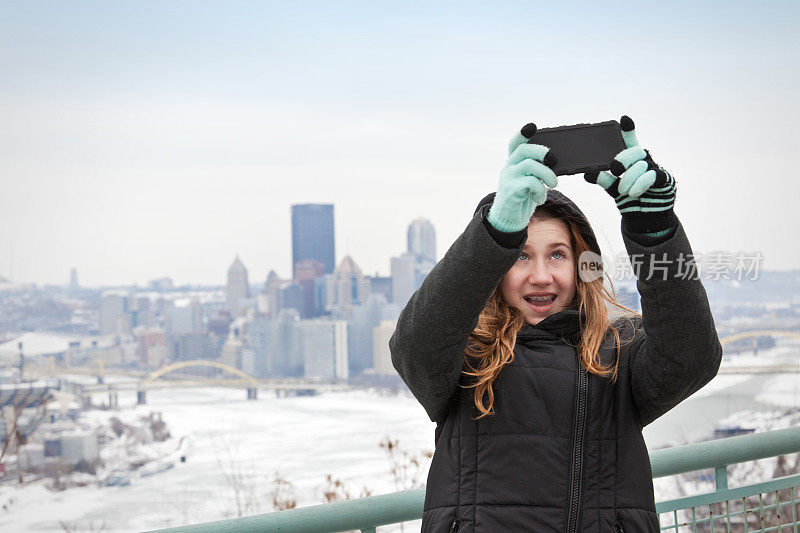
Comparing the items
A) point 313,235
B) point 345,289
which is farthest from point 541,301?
point 313,235

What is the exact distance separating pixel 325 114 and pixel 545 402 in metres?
14.3

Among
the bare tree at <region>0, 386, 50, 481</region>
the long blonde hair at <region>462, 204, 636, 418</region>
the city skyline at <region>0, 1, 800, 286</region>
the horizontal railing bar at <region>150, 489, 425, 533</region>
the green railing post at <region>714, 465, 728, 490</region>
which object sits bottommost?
the bare tree at <region>0, 386, 50, 481</region>

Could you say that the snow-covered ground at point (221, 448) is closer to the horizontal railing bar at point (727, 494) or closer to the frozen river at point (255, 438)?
the frozen river at point (255, 438)

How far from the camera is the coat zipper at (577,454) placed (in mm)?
922

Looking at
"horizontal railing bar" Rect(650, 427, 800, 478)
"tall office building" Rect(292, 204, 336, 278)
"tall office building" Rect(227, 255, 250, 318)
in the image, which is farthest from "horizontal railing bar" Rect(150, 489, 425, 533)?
"tall office building" Rect(292, 204, 336, 278)

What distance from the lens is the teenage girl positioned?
88 cm

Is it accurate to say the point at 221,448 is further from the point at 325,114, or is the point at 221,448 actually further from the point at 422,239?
the point at 325,114

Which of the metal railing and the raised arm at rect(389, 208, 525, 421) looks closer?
the raised arm at rect(389, 208, 525, 421)

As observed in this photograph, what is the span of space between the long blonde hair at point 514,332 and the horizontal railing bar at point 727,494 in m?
0.39

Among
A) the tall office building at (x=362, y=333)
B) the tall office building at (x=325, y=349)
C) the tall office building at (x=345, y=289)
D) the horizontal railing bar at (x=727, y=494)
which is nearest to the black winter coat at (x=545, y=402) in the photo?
the horizontal railing bar at (x=727, y=494)

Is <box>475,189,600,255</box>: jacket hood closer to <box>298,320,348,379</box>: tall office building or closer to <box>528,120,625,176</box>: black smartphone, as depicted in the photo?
<box>528,120,625,176</box>: black smartphone

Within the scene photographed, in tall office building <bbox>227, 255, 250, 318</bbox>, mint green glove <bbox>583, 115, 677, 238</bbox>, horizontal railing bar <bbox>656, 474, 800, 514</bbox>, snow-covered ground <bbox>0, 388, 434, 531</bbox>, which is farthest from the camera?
tall office building <bbox>227, 255, 250, 318</bbox>

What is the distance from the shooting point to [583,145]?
0.88 metres

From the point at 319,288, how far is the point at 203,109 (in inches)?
246
